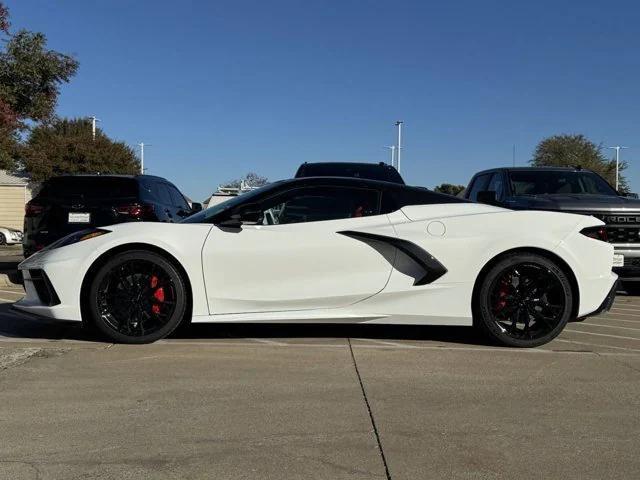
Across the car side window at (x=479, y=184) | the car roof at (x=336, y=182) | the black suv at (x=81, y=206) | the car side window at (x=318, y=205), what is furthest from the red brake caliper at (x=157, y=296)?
the car side window at (x=479, y=184)

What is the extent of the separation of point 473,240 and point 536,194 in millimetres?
4209

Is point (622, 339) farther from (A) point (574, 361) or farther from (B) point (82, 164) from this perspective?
(B) point (82, 164)

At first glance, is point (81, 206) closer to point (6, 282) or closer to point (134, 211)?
point (134, 211)

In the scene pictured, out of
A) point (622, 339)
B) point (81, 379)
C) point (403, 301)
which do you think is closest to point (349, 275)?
point (403, 301)

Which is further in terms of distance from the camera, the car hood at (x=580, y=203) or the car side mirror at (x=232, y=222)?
the car hood at (x=580, y=203)

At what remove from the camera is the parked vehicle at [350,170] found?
946 centimetres

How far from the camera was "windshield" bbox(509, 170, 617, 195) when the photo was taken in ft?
30.3

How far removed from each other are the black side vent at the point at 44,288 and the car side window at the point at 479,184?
6.93 meters

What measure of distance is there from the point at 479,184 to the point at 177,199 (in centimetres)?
510

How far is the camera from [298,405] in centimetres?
396

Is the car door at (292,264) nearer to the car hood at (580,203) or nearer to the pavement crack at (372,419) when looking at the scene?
the pavement crack at (372,419)

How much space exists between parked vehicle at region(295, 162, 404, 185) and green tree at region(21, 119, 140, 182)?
2507 centimetres

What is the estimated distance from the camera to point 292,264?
528 cm

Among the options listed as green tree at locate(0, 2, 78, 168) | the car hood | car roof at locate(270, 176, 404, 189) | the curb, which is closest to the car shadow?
car roof at locate(270, 176, 404, 189)
